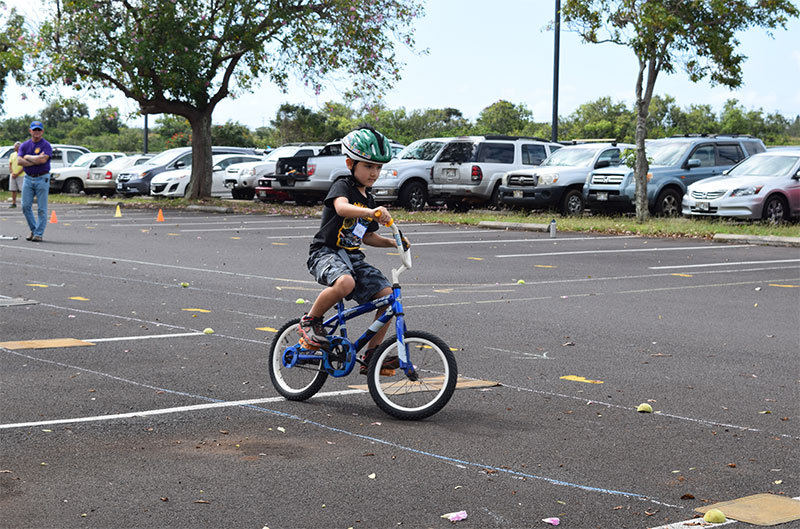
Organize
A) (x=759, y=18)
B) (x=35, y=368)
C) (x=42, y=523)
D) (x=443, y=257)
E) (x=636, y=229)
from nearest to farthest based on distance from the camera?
(x=42, y=523), (x=35, y=368), (x=443, y=257), (x=636, y=229), (x=759, y=18)

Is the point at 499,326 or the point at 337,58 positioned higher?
the point at 337,58

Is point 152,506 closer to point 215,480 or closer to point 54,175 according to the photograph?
point 215,480

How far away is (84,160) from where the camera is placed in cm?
4047

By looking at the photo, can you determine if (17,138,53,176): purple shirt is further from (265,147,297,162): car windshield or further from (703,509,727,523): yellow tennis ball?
(703,509,727,523): yellow tennis ball

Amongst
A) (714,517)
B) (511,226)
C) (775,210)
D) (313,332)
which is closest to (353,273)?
(313,332)

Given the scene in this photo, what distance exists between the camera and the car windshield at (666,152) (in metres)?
24.5

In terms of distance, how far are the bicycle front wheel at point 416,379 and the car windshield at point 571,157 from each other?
763 inches

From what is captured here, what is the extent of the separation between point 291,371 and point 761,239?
566 inches

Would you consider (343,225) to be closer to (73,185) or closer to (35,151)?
(35,151)

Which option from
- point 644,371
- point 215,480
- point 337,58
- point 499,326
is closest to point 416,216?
point 337,58

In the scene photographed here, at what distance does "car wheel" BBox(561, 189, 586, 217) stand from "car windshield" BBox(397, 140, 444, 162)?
4205mm

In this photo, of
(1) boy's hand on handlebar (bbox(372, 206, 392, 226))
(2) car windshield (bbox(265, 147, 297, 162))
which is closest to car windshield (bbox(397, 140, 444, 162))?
(2) car windshield (bbox(265, 147, 297, 162))

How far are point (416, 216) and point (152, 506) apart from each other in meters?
21.1

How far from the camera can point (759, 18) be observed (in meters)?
23.1
